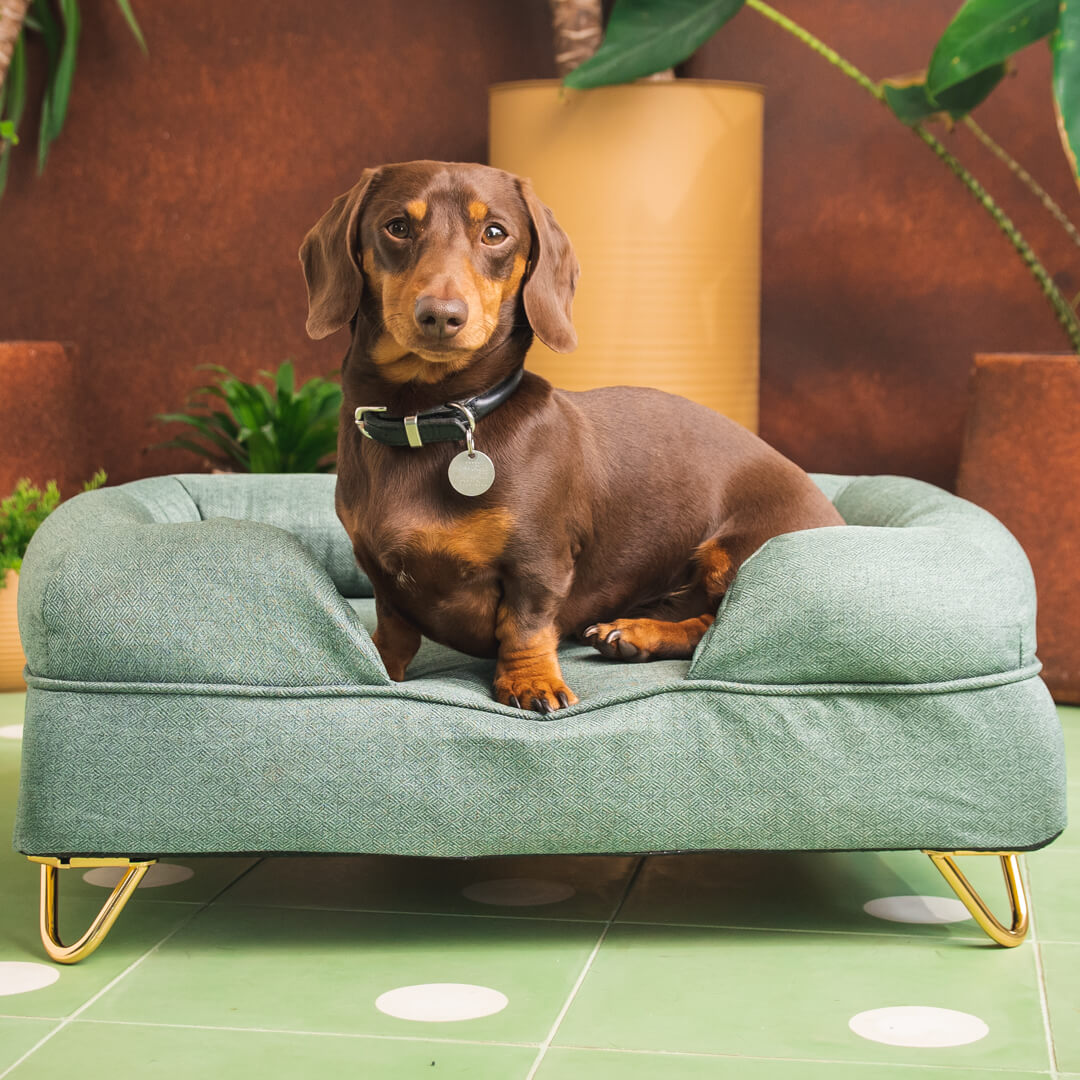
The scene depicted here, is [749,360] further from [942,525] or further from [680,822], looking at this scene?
[680,822]

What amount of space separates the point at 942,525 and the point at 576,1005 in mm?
884

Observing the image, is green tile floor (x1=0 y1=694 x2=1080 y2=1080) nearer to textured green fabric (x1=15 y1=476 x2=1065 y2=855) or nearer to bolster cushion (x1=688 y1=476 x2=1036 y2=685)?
textured green fabric (x1=15 y1=476 x2=1065 y2=855)

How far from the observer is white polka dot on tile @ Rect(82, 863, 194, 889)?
1.96m

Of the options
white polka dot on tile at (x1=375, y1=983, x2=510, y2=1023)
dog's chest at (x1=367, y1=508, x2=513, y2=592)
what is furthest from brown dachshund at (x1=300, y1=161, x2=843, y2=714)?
white polka dot on tile at (x1=375, y1=983, x2=510, y2=1023)

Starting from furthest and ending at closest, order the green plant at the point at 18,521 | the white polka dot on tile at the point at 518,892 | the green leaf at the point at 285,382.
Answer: the green leaf at the point at 285,382 < the green plant at the point at 18,521 < the white polka dot on tile at the point at 518,892

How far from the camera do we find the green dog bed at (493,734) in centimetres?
166

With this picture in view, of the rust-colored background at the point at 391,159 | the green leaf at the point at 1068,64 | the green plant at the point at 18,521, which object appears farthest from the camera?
the rust-colored background at the point at 391,159

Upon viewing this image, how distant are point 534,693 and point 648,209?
1726 millimetres

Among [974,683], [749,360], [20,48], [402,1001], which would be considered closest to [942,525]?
[974,683]

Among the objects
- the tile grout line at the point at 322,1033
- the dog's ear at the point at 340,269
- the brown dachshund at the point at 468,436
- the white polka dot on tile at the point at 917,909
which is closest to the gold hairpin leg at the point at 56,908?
the tile grout line at the point at 322,1033

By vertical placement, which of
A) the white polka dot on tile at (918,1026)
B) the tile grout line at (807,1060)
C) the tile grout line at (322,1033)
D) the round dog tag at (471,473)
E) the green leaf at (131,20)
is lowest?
the white polka dot on tile at (918,1026)

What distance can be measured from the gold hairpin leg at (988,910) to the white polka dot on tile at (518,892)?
0.51 meters

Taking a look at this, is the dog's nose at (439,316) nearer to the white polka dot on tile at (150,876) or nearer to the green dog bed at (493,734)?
the green dog bed at (493,734)

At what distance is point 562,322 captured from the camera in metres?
1.85
